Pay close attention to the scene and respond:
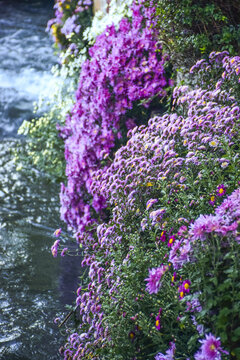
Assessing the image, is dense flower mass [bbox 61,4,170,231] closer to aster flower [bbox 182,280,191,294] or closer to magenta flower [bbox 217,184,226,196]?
magenta flower [bbox 217,184,226,196]

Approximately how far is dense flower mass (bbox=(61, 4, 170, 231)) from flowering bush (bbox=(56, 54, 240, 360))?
521mm

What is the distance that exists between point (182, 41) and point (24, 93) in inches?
201

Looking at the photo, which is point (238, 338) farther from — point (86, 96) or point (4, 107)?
point (4, 107)

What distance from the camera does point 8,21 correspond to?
10.4 m

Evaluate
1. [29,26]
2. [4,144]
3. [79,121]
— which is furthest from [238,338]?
[29,26]

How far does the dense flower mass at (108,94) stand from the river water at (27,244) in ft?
1.61

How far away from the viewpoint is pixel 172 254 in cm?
165

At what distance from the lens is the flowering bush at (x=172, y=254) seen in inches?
61.3

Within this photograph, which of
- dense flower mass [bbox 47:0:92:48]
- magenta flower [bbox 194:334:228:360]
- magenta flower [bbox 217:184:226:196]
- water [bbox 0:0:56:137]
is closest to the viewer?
magenta flower [bbox 194:334:228:360]

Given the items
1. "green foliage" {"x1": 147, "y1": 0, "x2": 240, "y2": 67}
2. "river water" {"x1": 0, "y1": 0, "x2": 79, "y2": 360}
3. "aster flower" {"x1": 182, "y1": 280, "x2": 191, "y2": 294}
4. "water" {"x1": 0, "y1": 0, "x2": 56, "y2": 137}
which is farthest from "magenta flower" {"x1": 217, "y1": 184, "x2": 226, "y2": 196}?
"water" {"x1": 0, "y1": 0, "x2": 56, "y2": 137}

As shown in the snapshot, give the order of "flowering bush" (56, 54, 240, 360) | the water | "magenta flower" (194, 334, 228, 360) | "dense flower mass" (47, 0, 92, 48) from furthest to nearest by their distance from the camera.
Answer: the water, "dense flower mass" (47, 0, 92, 48), "flowering bush" (56, 54, 240, 360), "magenta flower" (194, 334, 228, 360)

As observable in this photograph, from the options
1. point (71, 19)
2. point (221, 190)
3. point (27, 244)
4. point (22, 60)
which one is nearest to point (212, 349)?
point (221, 190)

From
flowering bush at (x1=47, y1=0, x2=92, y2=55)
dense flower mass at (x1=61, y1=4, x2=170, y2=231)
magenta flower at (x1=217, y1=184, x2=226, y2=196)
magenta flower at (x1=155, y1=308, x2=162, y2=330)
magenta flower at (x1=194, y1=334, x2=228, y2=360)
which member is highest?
flowering bush at (x1=47, y1=0, x2=92, y2=55)

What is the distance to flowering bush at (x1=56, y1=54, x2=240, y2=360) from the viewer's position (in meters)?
1.56
